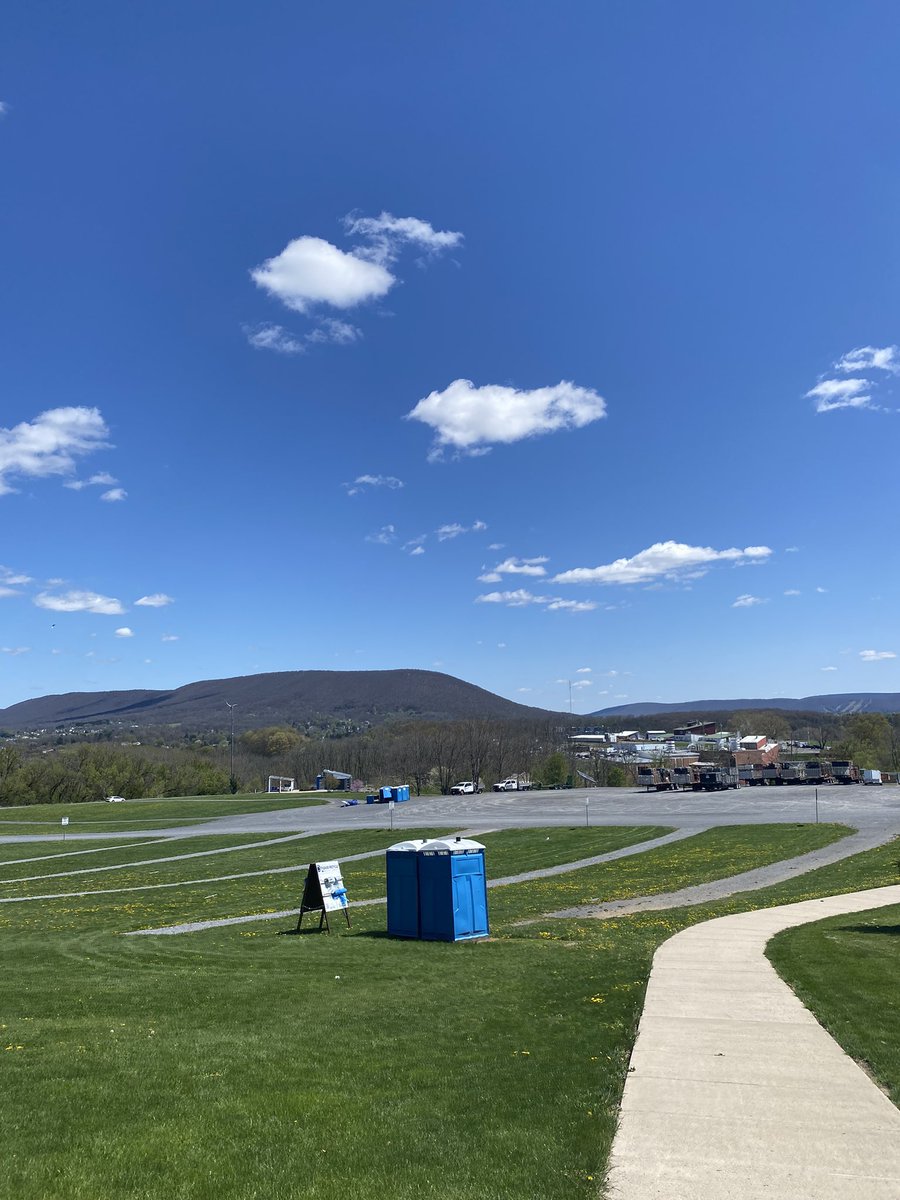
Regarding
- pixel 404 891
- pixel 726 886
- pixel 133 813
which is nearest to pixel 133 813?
pixel 133 813

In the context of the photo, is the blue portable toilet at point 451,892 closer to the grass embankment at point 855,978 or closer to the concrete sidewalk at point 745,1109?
the grass embankment at point 855,978

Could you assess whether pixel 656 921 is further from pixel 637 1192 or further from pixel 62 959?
pixel 637 1192

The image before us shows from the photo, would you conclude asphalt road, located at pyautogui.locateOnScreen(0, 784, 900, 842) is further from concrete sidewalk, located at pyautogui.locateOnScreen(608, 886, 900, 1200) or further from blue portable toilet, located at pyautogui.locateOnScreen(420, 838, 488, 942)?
concrete sidewalk, located at pyautogui.locateOnScreen(608, 886, 900, 1200)

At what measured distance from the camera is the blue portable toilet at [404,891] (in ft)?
54.1

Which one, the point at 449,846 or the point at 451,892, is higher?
the point at 449,846

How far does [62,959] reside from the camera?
15008 mm

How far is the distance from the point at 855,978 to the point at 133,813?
244ft

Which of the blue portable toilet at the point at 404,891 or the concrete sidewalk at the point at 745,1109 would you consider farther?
the blue portable toilet at the point at 404,891

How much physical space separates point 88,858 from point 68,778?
76000 millimetres

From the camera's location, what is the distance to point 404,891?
16.7 meters

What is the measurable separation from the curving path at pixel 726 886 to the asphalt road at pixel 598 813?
10817 mm

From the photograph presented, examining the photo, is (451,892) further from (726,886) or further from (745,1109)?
(726,886)

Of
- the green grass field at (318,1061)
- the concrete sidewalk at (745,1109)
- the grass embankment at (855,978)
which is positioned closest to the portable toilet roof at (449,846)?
the green grass field at (318,1061)

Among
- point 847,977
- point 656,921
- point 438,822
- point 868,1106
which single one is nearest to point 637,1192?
point 868,1106
